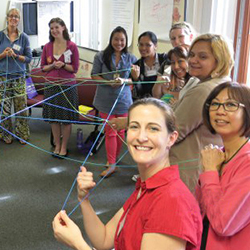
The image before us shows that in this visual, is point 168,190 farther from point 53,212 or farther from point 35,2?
point 35,2

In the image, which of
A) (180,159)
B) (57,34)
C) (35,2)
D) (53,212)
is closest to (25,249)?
(53,212)

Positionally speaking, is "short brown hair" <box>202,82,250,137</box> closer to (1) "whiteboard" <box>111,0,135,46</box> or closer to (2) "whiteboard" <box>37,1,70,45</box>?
(1) "whiteboard" <box>111,0,135,46</box>

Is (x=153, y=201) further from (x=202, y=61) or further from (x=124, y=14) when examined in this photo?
(x=124, y=14)

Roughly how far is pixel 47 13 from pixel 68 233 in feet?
17.8

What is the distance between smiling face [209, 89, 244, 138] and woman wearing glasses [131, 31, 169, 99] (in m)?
1.60

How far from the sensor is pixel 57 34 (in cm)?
341

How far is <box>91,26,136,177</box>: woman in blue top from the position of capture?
301 cm

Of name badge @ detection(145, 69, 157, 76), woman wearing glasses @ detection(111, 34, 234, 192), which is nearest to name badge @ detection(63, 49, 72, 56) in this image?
name badge @ detection(145, 69, 157, 76)

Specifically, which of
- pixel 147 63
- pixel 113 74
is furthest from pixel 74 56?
pixel 147 63

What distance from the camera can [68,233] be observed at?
106cm

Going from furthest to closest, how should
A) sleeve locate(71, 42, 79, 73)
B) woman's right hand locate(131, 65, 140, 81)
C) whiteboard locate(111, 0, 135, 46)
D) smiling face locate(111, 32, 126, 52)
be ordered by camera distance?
whiteboard locate(111, 0, 135, 46) → sleeve locate(71, 42, 79, 73) → smiling face locate(111, 32, 126, 52) → woman's right hand locate(131, 65, 140, 81)

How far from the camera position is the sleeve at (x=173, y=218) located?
0.88 meters

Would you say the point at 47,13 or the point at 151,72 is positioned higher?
the point at 47,13

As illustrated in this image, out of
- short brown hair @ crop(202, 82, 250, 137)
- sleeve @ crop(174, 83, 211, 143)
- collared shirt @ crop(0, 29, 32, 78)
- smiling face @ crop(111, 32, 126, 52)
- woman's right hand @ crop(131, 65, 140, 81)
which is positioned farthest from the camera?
collared shirt @ crop(0, 29, 32, 78)
